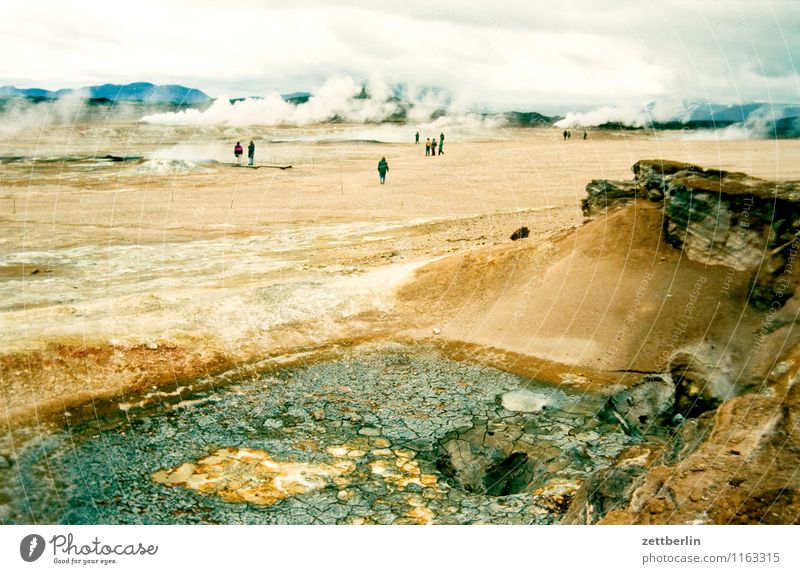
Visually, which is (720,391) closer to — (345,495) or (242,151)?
(345,495)

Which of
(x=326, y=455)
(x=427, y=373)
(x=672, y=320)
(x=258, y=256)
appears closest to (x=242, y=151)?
(x=258, y=256)

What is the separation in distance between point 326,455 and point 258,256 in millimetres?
12109

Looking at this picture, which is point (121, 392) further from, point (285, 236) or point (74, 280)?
point (285, 236)

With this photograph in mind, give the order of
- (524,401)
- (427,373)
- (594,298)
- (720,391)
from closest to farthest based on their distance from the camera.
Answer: (720,391), (524,401), (427,373), (594,298)

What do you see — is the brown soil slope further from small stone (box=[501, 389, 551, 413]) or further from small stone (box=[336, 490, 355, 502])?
small stone (box=[336, 490, 355, 502])


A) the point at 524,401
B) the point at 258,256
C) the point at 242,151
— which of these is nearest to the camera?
the point at 524,401

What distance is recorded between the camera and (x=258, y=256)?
19.6 meters

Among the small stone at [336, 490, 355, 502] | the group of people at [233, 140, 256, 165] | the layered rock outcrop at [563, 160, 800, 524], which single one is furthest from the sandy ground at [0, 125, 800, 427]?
the small stone at [336, 490, 355, 502]

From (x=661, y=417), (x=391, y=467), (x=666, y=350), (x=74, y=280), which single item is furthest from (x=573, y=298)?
(x=74, y=280)

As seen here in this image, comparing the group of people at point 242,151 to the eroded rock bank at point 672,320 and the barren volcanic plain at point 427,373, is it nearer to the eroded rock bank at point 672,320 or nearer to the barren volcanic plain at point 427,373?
the barren volcanic plain at point 427,373

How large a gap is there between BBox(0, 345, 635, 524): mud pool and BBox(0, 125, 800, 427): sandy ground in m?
1.14

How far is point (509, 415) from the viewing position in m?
9.48
